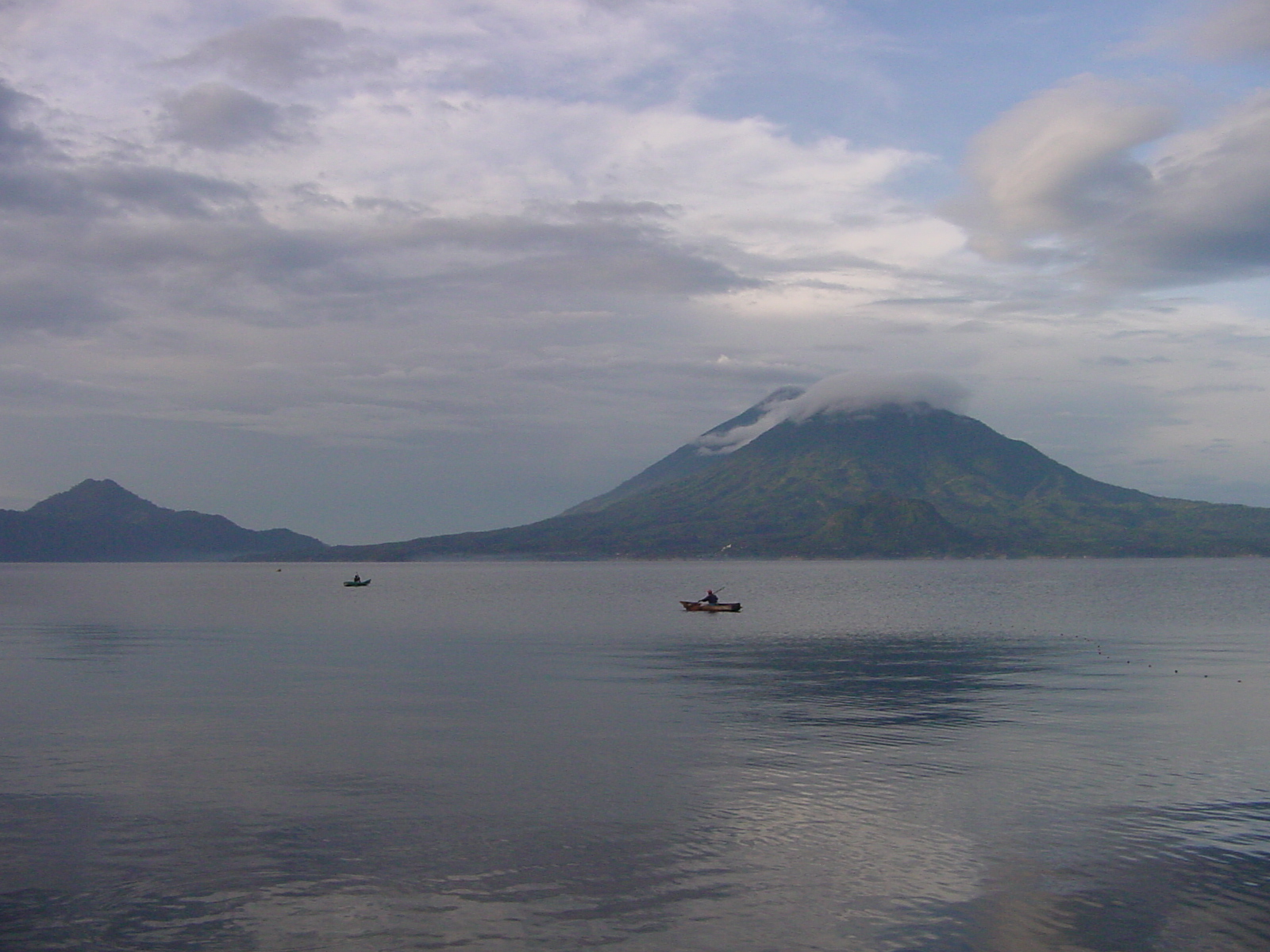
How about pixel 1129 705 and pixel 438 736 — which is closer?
pixel 438 736

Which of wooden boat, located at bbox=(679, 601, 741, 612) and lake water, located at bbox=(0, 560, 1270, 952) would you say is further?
wooden boat, located at bbox=(679, 601, 741, 612)

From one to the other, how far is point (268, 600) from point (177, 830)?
151 metres

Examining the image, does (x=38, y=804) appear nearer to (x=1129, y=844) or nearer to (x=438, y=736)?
(x=438, y=736)

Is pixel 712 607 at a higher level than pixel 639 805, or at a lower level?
higher

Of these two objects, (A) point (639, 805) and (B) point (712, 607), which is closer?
(A) point (639, 805)

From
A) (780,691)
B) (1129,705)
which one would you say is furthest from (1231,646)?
(780,691)

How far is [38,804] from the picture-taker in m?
30.9

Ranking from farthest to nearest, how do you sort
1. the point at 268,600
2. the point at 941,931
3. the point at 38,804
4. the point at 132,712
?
1. the point at 268,600
2. the point at 132,712
3. the point at 38,804
4. the point at 941,931

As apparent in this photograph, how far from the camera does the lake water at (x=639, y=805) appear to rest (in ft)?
70.9

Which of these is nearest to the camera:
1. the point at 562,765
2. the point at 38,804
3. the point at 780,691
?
the point at 38,804

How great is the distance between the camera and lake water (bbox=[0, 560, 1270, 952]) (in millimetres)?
21625

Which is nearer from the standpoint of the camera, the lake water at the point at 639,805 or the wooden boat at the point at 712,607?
the lake water at the point at 639,805

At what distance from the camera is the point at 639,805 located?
101 ft

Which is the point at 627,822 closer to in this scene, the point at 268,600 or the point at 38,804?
the point at 38,804
